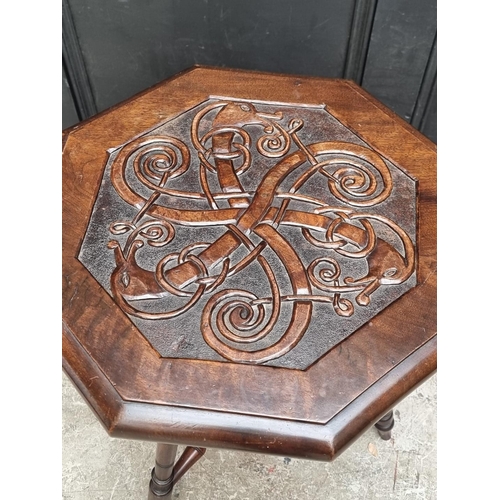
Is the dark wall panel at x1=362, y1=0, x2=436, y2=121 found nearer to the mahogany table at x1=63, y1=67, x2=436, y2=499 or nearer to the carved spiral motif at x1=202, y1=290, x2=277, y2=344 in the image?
the mahogany table at x1=63, y1=67, x2=436, y2=499

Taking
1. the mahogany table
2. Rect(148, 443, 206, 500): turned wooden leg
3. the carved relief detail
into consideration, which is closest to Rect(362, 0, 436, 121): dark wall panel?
the mahogany table

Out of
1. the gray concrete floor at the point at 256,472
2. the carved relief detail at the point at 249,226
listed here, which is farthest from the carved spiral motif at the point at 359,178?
the gray concrete floor at the point at 256,472

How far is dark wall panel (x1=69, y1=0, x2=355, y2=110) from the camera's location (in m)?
1.40

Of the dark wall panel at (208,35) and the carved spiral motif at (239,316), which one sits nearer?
the carved spiral motif at (239,316)

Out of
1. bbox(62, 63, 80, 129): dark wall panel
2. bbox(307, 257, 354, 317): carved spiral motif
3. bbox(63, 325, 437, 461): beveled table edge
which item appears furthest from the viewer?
bbox(62, 63, 80, 129): dark wall panel

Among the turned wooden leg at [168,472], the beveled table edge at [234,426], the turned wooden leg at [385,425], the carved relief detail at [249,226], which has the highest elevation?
the carved relief detail at [249,226]

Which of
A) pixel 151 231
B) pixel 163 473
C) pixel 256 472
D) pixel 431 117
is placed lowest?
pixel 256 472

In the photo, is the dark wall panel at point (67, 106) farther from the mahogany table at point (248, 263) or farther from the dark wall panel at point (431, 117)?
the dark wall panel at point (431, 117)

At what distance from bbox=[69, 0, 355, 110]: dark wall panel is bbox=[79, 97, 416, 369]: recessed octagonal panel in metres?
0.39

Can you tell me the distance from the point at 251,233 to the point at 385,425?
29.7 inches

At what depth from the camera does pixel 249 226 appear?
0.95 metres

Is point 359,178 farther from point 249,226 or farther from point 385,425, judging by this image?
point 385,425

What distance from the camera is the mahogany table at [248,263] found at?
80 centimetres

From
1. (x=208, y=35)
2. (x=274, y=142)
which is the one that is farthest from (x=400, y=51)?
(x=274, y=142)
